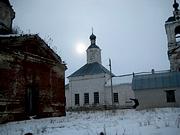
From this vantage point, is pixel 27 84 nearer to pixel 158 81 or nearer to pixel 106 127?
pixel 106 127

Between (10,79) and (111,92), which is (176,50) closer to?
(111,92)

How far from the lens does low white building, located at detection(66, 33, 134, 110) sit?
1351 inches

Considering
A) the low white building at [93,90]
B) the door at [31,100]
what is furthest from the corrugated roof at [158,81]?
the door at [31,100]

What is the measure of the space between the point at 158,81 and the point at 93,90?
584 inches

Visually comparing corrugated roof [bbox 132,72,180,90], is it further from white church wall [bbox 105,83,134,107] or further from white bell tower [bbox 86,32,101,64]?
white bell tower [bbox 86,32,101,64]

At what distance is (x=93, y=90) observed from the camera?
3662cm

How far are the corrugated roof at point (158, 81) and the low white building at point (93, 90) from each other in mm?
9429

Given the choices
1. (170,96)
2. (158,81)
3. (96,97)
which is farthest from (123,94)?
(170,96)

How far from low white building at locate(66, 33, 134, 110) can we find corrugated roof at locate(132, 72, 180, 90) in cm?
943

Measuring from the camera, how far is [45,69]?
52.9 feet

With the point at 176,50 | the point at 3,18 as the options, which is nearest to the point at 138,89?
the point at 176,50

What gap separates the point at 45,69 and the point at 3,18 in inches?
267

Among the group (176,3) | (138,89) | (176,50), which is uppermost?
(176,3)

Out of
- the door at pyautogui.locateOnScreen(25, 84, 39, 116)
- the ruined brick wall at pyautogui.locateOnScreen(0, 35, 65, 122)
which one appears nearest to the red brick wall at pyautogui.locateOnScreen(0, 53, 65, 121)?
the ruined brick wall at pyautogui.locateOnScreen(0, 35, 65, 122)
